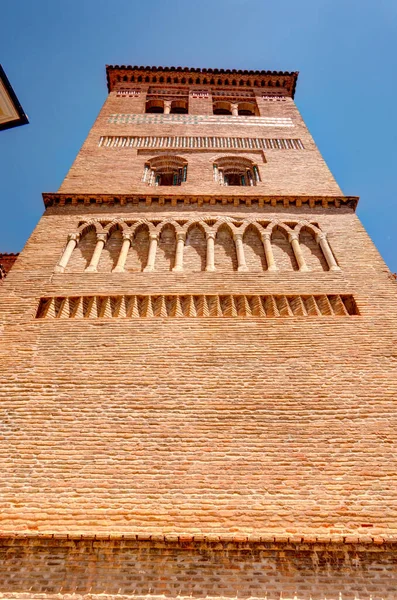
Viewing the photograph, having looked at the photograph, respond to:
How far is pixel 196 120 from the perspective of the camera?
1041cm

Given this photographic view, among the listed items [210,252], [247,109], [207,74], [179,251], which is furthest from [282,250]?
[207,74]

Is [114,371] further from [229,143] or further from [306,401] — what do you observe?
[229,143]

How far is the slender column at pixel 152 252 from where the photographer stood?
5.44m

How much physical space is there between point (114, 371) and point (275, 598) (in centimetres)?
228

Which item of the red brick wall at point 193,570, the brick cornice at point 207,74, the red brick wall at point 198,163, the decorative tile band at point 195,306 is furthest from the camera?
the brick cornice at point 207,74

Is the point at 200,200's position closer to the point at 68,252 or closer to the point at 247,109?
the point at 68,252

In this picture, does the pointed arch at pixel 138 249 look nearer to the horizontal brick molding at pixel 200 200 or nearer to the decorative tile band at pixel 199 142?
the horizontal brick molding at pixel 200 200

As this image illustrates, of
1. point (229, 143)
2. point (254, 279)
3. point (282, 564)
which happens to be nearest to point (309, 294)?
point (254, 279)

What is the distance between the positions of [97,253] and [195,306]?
1.69 m

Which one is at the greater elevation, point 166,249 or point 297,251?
point 166,249

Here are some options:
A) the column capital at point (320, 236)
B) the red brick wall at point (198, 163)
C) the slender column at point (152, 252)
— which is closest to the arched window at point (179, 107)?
the red brick wall at point (198, 163)

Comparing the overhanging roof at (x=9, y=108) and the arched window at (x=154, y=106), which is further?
the arched window at (x=154, y=106)

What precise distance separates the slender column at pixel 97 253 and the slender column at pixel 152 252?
2.16 ft

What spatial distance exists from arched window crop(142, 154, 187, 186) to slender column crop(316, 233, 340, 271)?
11.0ft
